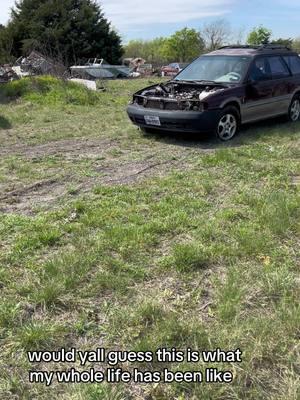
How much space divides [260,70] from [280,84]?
64 cm

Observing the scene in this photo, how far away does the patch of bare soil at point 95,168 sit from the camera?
4.95 m

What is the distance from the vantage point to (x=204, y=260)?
3523 mm

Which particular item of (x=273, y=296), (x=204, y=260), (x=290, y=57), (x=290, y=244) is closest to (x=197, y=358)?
(x=273, y=296)

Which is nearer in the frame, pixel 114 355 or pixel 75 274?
pixel 114 355

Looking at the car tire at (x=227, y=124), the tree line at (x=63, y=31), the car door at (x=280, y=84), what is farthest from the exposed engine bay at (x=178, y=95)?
the tree line at (x=63, y=31)

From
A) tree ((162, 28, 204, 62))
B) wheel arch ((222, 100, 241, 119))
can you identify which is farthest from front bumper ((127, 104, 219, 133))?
tree ((162, 28, 204, 62))

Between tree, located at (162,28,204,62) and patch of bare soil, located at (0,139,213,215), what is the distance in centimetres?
5157

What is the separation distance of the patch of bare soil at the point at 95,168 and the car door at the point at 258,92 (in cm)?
145

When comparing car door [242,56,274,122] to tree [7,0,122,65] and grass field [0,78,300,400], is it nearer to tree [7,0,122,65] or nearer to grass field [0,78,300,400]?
grass field [0,78,300,400]

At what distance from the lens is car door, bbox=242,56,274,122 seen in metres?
8.05

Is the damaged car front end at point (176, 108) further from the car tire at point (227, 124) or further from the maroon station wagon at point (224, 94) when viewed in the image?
the car tire at point (227, 124)

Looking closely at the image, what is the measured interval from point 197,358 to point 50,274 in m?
1.30

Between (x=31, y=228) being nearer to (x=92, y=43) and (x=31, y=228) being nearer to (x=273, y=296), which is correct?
(x=273, y=296)

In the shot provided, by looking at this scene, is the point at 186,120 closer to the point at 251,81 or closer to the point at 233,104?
the point at 233,104
